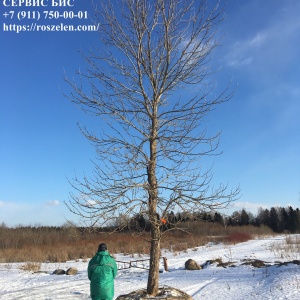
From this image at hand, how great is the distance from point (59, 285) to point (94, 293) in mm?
6858

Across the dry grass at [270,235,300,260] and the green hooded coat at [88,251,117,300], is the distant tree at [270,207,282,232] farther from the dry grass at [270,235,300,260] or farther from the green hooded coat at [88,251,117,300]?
the green hooded coat at [88,251,117,300]

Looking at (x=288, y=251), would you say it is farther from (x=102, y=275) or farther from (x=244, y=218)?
(x=244, y=218)

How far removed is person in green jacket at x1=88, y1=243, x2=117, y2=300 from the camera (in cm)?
667

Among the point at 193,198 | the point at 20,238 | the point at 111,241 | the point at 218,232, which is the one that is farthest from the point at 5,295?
the point at 218,232

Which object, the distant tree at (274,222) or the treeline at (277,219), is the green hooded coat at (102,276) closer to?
the treeline at (277,219)

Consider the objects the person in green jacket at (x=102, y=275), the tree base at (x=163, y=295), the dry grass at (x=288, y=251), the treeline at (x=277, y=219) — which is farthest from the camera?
the treeline at (x=277, y=219)

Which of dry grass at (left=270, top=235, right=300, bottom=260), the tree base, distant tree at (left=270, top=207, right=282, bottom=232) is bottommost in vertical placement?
dry grass at (left=270, top=235, right=300, bottom=260)

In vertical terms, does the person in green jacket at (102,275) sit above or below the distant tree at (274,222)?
below

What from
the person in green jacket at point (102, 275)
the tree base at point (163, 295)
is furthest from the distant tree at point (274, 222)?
the person in green jacket at point (102, 275)

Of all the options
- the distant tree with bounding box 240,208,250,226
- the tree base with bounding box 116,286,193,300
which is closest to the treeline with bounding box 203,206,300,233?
the distant tree with bounding box 240,208,250,226

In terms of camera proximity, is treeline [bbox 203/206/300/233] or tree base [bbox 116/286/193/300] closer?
tree base [bbox 116/286/193/300]

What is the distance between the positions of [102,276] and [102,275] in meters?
0.02

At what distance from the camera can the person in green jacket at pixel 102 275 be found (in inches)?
263

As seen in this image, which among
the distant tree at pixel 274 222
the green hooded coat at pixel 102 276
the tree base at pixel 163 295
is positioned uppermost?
the distant tree at pixel 274 222
